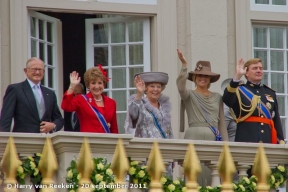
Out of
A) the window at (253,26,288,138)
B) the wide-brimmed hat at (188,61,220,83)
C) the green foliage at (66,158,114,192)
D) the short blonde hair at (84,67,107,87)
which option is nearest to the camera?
the green foliage at (66,158,114,192)

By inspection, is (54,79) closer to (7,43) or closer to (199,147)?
(7,43)

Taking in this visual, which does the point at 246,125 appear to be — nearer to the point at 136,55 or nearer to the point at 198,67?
the point at 198,67

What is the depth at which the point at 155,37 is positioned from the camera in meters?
15.8

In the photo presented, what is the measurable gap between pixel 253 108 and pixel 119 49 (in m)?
3.30

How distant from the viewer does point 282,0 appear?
16.6 m

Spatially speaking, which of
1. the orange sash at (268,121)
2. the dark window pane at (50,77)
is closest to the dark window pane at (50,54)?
the dark window pane at (50,77)

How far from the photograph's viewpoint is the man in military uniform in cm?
1302

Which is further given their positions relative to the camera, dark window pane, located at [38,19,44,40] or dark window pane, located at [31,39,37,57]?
dark window pane, located at [38,19,44,40]

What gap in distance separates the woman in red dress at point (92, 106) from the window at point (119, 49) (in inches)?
120

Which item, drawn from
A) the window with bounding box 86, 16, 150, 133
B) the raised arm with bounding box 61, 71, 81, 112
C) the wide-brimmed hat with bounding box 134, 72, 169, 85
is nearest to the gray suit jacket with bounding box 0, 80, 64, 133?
the raised arm with bounding box 61, 71, 81, 112

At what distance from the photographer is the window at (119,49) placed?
15844 mm

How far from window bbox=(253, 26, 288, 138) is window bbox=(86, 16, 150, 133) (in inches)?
64.0

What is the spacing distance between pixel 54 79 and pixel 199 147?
3.92 metres

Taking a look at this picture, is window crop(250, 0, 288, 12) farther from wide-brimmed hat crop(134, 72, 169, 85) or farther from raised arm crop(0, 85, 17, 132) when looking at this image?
raised arm crop(0, 85, 17, 132)
